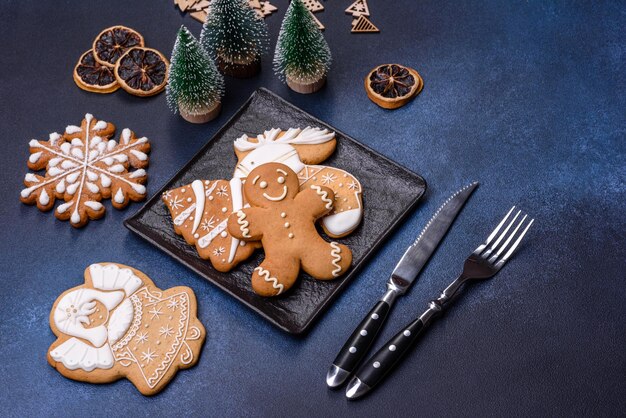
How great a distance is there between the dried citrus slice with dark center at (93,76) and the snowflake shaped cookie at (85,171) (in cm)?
15

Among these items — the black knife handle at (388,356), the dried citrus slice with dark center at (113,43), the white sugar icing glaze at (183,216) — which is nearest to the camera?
the black knife handle at (388,356)

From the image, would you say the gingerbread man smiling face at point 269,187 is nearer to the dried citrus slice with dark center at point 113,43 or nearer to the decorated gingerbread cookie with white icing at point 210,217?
the decorated gingerbread cookie with white icing at point 210,217

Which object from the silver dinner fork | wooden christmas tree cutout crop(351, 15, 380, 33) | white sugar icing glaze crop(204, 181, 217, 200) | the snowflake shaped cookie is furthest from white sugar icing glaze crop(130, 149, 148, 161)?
the silver dinner fork

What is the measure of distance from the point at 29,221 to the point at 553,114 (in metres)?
1.68

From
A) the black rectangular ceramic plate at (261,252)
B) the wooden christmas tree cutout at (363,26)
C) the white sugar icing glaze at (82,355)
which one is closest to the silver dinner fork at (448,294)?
the black rectangular ceramic plate at (261,252)

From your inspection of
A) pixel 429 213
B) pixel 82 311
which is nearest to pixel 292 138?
pixel 429 213

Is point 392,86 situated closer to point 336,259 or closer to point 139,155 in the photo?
point 336,259

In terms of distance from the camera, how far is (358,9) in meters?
2.69

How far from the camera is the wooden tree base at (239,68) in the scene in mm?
2555

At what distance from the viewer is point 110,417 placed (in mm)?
2064

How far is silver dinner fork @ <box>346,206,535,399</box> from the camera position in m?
2.04

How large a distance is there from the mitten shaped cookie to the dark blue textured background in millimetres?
127

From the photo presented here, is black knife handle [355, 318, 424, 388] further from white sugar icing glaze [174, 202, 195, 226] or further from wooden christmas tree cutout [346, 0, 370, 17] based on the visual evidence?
wooden christmas tree cutout [346, 0, 370, 17]

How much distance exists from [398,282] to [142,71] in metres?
1.10
